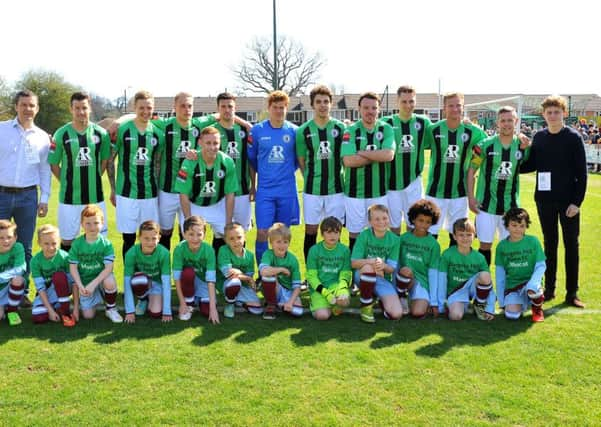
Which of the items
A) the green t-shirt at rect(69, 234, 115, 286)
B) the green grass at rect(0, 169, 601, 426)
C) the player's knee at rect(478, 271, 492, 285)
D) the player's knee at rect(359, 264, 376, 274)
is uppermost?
the green t-shirt at rect(69, 234, 115, 286)

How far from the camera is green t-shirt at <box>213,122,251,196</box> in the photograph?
17.0 ft

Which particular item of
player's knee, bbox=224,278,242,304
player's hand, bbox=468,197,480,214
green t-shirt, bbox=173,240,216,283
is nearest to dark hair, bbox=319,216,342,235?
player's knee, bbox=224,278,242,304

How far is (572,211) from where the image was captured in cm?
468

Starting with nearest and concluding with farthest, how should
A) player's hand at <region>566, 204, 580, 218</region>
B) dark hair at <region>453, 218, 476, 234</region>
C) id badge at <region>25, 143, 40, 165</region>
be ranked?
dark hair at <region>453, 218, 476, 234</region> → player's hand at <region>566, 204, 580, 218</region> → id badge at <region>25, 143, 40, 165</region>

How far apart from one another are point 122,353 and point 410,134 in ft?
10.4

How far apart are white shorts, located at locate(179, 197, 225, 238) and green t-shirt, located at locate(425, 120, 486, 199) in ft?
6.75

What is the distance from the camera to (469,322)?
4.31 metres

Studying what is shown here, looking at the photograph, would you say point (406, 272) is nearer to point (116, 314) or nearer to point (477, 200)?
point (477, 200)

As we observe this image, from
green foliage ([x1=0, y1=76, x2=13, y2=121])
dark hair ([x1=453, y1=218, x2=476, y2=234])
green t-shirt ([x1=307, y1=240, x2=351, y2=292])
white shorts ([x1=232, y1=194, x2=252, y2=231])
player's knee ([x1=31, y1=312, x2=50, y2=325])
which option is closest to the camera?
player's knee ([x1=31, y1=312, x2=50, y2=325])

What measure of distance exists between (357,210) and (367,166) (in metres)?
0.42

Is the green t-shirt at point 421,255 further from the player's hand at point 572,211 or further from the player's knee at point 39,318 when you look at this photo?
the player's knee at point 39,318

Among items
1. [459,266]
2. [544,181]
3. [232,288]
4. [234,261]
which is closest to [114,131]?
[234,261]

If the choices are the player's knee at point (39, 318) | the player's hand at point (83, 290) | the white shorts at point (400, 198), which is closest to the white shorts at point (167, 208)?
the player's hand at point (83, 290)

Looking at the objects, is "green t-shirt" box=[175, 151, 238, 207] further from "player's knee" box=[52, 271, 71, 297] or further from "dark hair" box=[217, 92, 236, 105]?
"player's knee" box=[52, 271, 71, 297]
